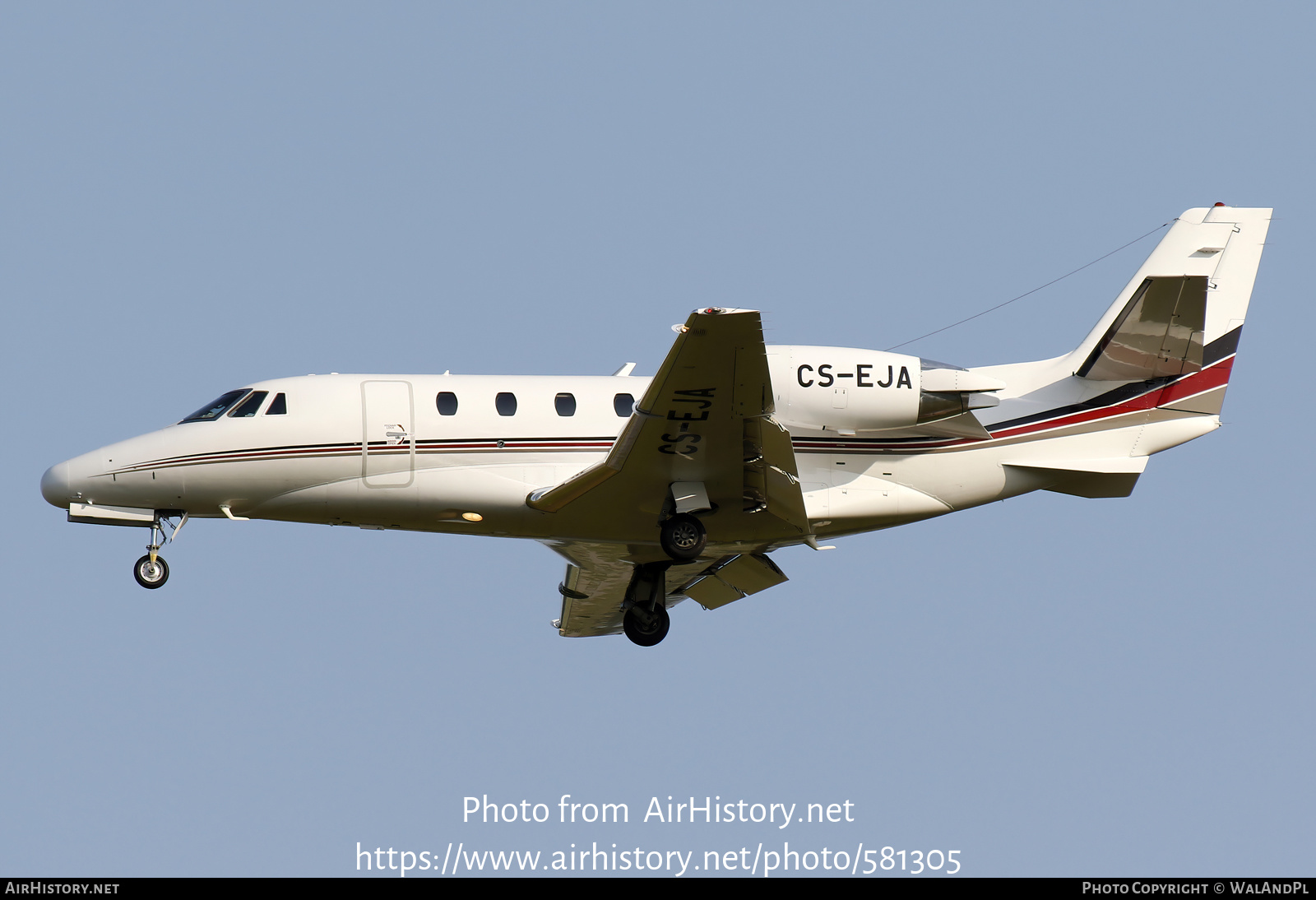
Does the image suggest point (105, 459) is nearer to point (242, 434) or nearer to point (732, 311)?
point (242, 434)

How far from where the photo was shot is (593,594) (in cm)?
2272

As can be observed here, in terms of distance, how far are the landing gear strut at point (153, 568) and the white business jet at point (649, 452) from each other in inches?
0.8

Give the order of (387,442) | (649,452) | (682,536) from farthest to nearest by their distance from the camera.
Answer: (387,442) → (682,536) → (649,452)

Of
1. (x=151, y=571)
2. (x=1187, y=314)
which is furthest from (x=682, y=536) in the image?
(x=1187, y=314)

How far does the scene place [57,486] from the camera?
1909 centimetres

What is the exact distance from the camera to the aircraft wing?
Answer: 52.9 ft

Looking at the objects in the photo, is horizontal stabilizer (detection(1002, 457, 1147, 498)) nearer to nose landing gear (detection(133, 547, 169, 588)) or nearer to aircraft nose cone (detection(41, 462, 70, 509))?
nose landing gear (detection(133, 547, 169, 588))

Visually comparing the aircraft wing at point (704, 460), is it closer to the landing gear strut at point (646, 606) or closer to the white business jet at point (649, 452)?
the white business jet at point (649, 452)

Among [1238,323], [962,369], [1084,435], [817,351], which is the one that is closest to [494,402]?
[817,351]

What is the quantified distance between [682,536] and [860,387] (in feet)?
9.58

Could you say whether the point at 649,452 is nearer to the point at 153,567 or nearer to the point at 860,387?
the point at 860,387

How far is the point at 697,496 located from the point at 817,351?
2388 mm

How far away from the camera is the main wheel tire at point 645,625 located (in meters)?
20.8

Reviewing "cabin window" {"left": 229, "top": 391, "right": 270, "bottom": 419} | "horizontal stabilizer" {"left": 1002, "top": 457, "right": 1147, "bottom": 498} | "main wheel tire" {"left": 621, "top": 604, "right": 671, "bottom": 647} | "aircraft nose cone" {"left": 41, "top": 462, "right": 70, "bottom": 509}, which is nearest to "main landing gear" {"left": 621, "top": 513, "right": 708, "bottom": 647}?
"main wheel tire" {"left": 621, "top": 604, "right": 671, "bottom": 647}
